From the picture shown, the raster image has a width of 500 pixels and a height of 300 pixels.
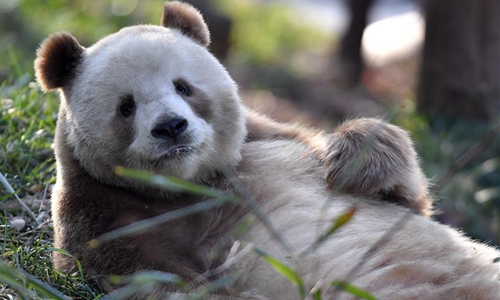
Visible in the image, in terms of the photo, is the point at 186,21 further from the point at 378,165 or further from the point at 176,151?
the point at 378,165

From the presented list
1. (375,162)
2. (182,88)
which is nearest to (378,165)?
(375,162)

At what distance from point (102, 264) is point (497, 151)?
19.1 ft

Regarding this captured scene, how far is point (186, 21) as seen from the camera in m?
5.05

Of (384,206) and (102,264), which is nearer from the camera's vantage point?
(102,264)

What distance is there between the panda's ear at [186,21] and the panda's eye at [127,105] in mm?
808

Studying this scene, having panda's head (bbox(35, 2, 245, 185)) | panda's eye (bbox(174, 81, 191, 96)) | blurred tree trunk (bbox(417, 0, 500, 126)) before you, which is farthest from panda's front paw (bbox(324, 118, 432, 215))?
blurred tree trunk (bbox(417, 0, 500, 126))

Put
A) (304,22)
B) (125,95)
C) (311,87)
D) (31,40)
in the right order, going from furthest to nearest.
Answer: (304,22)
(311,87)
(31,40)
(125,95)

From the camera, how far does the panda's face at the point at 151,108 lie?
4.20 meters

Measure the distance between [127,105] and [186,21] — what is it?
877mm

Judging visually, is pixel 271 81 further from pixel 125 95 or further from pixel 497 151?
pixel 125 95

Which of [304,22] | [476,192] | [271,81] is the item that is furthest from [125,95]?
[304,22]

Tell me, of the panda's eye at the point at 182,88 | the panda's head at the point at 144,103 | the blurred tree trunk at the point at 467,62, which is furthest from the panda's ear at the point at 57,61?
the blurred tree trunk at the point at 467,62

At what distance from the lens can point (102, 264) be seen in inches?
159

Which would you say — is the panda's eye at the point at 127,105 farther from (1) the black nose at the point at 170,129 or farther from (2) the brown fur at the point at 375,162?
(2) the brown fur at the point at 375,162
